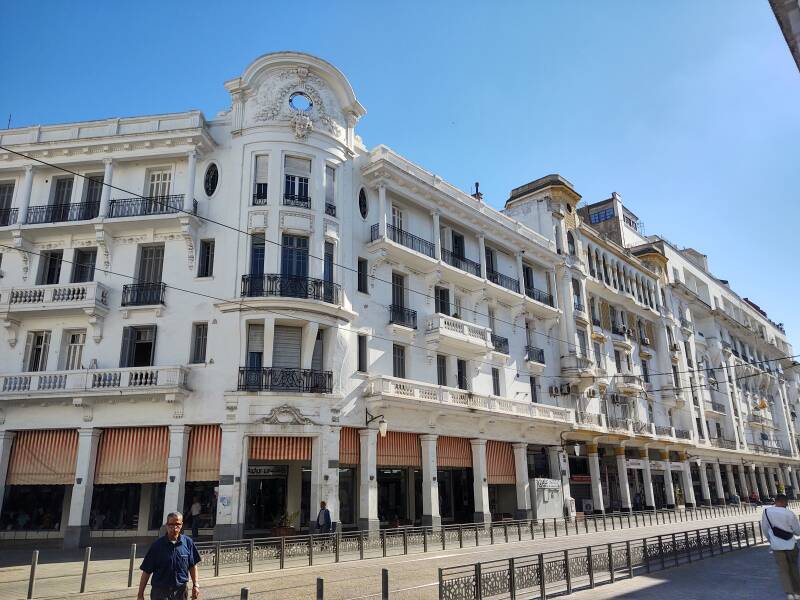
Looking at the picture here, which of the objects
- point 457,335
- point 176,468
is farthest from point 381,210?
point 176,468

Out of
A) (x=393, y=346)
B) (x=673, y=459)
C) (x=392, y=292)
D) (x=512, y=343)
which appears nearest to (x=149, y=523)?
(x=393, y=346)

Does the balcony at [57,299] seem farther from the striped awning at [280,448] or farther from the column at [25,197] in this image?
the striped awning at [280,448]

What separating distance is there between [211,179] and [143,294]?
19.5 ft

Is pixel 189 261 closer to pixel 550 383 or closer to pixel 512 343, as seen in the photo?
pixel 512 343

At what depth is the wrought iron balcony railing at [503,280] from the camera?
112ft

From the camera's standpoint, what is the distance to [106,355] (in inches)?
963

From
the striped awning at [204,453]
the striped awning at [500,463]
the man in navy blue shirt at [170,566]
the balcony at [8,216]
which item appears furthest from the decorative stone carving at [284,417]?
the man in navy blue shirt at [170,566]

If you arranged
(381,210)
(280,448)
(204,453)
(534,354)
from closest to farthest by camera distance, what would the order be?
(204,453) → (280,448) → (381,210) → (534,354)

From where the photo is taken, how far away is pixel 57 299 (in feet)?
80.4

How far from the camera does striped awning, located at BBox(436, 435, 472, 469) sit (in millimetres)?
28609

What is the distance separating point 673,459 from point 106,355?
43.8 metres

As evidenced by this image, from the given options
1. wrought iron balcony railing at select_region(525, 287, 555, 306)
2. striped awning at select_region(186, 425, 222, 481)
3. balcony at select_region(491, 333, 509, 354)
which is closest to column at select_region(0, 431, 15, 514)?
striped awning at select_region(186, 425, 222, 481)

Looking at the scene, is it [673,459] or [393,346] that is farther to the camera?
[673,459]

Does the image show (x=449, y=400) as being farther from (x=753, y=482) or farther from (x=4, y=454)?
(x=753, y=482)
